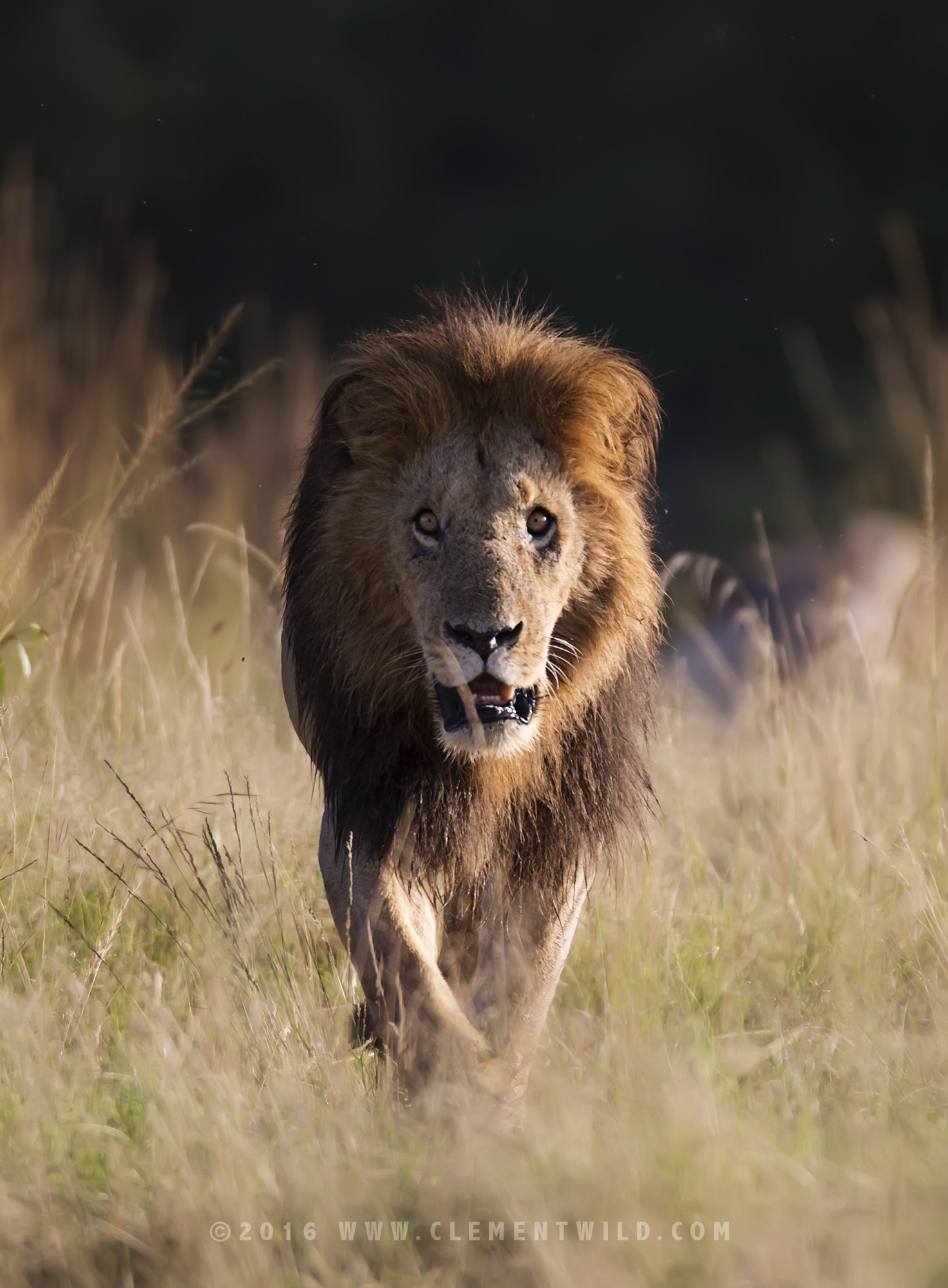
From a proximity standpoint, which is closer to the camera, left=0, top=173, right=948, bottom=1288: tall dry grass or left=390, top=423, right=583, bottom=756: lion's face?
left=0, top=173, right=948, bottom=1288: tall dry grass

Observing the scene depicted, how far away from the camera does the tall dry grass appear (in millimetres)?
2203

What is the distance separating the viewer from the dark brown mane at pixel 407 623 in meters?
3.14

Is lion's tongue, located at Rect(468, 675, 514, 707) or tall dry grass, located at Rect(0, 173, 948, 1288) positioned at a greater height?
lion's tongue, located at Rect(468, 675, 514, 707)

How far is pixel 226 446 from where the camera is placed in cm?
775

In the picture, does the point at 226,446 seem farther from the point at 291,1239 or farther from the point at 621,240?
the point at 621,240

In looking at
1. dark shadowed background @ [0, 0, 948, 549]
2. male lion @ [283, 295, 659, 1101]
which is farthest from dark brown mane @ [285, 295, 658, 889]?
dark shadowed background @ [0, 0, 948, 549]

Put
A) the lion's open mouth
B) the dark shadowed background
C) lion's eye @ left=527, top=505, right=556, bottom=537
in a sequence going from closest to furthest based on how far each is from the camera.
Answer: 1. the lion's open mouth
2. lion's eye @ left=527, top=505, right=556, bottom=537
3. the dark shadowed background

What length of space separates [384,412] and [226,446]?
474cm

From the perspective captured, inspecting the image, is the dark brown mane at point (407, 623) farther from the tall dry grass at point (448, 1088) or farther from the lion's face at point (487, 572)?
the tall dry grass at point (448, 1088)

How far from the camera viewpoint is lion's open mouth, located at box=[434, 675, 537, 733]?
2.92 meters

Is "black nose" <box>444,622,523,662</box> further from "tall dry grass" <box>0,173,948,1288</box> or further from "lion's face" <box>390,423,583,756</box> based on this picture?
"tall dry grass" <box>0,173,948,1288</box>

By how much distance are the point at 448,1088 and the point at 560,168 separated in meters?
17.5

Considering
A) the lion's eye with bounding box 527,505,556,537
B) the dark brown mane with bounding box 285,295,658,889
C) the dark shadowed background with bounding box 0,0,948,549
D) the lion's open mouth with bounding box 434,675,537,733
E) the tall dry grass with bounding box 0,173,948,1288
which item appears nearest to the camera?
the tall dry grass with bounding box 0,173,948,1288

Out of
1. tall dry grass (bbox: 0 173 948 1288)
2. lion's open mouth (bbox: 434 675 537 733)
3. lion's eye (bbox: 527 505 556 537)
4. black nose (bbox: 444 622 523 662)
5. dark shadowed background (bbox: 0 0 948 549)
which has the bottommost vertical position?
tall dry grass (bbox: 0 173 948 1288)
